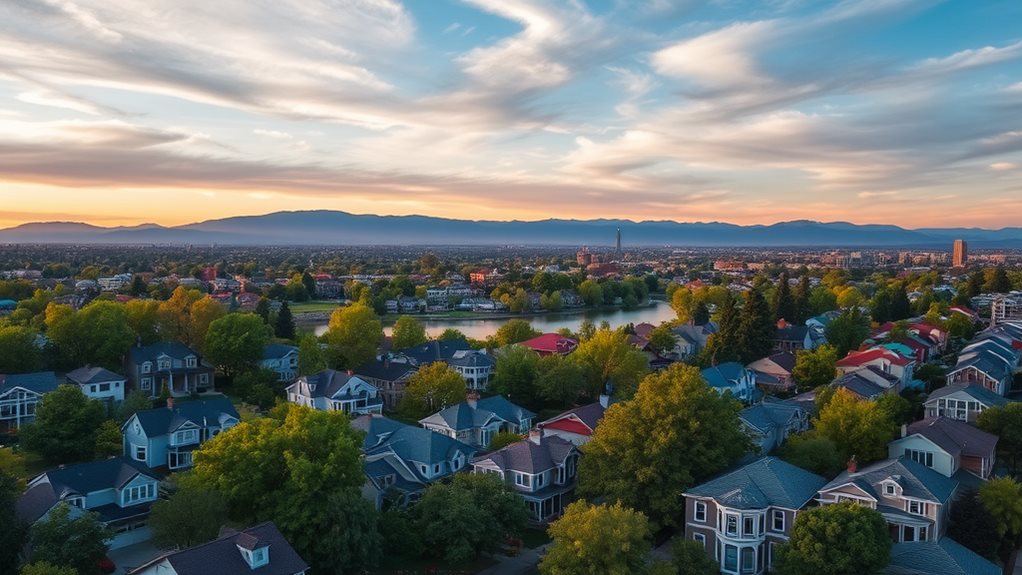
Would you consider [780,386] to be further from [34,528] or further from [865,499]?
[34,528]

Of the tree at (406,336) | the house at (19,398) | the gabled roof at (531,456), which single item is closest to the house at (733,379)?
the gabled roof at (531,456)

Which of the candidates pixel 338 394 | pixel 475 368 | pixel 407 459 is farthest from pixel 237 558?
pixel 475 368

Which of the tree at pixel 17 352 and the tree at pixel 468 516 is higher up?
the tree at pixel 17 352

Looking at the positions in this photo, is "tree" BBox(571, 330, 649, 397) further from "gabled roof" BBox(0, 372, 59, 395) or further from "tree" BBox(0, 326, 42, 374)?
"tree" BBox(0, 326, 42, 374)

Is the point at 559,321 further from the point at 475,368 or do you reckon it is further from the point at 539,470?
the point at 539,470

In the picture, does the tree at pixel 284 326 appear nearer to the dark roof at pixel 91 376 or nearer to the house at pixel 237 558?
the dark roof at pixel 91 376
